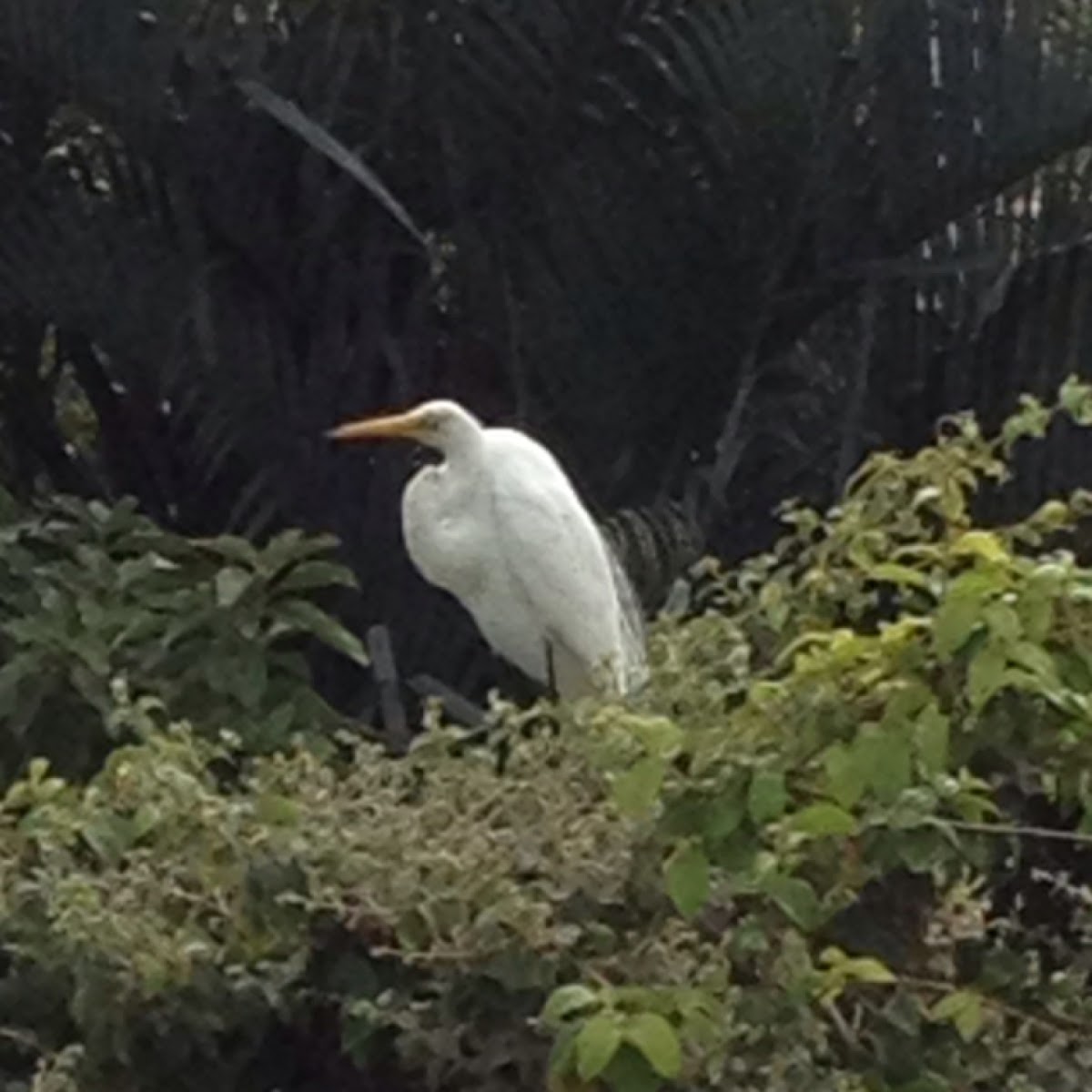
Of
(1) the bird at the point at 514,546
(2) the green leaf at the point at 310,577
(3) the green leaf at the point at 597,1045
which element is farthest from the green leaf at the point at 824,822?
(2) the green leaf at the point at 310,577

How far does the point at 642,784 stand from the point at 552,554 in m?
2.97

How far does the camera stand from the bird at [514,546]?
5.84 meters

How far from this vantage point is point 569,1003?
2902 mm

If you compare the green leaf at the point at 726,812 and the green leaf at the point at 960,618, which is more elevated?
the green leaf at the point at 960,618

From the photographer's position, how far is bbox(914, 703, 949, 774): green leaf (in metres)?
2.88

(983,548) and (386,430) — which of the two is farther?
(386,430)

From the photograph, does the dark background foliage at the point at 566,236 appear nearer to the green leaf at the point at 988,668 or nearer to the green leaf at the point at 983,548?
the green leaf at the point at 983,548

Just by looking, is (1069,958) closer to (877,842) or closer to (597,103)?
(877,842)

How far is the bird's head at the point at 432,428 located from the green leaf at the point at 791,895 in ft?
9.85

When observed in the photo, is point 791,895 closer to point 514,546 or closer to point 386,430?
point 514,546

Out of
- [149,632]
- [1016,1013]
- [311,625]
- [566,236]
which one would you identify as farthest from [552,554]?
[1016,1013]

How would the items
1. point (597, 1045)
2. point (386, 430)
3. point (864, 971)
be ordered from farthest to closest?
point (386, 430), point (864, 971), point (597, 1045)

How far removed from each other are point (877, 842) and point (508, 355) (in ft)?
13.6

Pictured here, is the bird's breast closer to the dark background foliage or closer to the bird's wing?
the bird's wing
